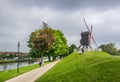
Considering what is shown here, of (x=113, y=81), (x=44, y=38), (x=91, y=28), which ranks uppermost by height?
(x=91, y=28)

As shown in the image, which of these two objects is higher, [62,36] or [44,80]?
[62,36]

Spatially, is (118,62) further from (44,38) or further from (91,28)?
(91,28)

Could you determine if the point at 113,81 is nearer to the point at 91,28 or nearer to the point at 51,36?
the point at 51,36

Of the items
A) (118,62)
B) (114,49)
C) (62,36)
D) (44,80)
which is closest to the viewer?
(118,62)

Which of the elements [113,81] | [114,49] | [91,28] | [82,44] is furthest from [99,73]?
[114,49]

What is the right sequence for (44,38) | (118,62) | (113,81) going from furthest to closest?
(44,38) < (118,62) < (113,81)

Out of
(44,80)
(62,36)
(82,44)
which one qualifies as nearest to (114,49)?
(62,36)

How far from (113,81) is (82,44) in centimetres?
6196

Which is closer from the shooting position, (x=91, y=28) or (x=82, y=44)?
(x=82, y=44)

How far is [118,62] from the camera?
26.2m

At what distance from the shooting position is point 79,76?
2544cm

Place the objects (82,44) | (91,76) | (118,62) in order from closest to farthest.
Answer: (91,76)
(118,62)
(82,44)

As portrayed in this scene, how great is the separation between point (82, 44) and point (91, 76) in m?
59.3

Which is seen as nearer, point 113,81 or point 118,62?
point 113,81
